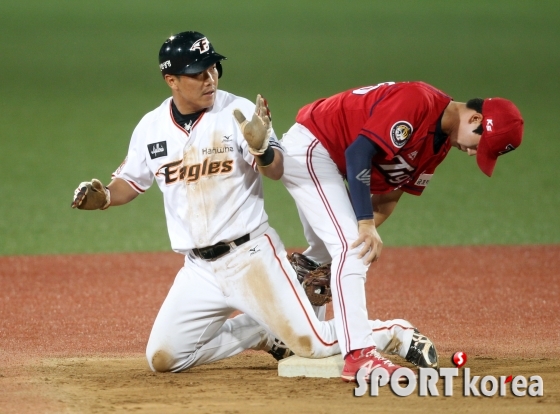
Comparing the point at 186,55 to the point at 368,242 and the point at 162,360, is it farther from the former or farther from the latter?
the point at 162,360

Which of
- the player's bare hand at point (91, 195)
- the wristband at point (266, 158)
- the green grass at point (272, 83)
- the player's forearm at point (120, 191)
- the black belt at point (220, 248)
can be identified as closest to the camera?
the wristband at point (266, 158)

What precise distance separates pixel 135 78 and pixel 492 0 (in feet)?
44.7

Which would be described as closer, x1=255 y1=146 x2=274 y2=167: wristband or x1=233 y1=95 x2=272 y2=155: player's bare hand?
x1=233 y1=95 x2=272 y2=155: player's bare hand

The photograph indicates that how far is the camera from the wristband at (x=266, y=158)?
485cm

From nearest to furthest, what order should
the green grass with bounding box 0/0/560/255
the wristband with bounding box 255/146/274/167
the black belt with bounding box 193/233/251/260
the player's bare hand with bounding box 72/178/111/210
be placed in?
the wristband with bounding box 255/146/274/167 < the player's bare hand with bounding box 72/178/111/210 < the black belt with bounding box 193/233/251/260 < the green grass with bounding box 0/0/560/255

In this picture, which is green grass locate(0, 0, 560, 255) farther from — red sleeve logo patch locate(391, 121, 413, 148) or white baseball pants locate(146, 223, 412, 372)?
red sleeve logo patch locate(391, 121, 413, 148)

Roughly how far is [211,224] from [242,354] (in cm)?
126

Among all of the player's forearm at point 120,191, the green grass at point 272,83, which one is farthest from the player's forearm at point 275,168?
the green grass at point 272,83

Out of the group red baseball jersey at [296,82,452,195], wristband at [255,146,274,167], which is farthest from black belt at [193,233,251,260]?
red baseball jersey at [296,82,452,195]

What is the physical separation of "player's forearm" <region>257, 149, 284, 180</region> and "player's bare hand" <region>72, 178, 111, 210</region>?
3.06ft

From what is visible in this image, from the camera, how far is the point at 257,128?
4688 mm

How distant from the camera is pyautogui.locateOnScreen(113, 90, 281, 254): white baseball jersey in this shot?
5.14 meters

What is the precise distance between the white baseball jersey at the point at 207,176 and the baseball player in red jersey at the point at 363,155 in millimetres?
267

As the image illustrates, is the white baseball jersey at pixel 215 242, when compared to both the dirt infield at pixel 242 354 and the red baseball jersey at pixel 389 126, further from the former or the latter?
the red baseball jersey at pixel 389 126
